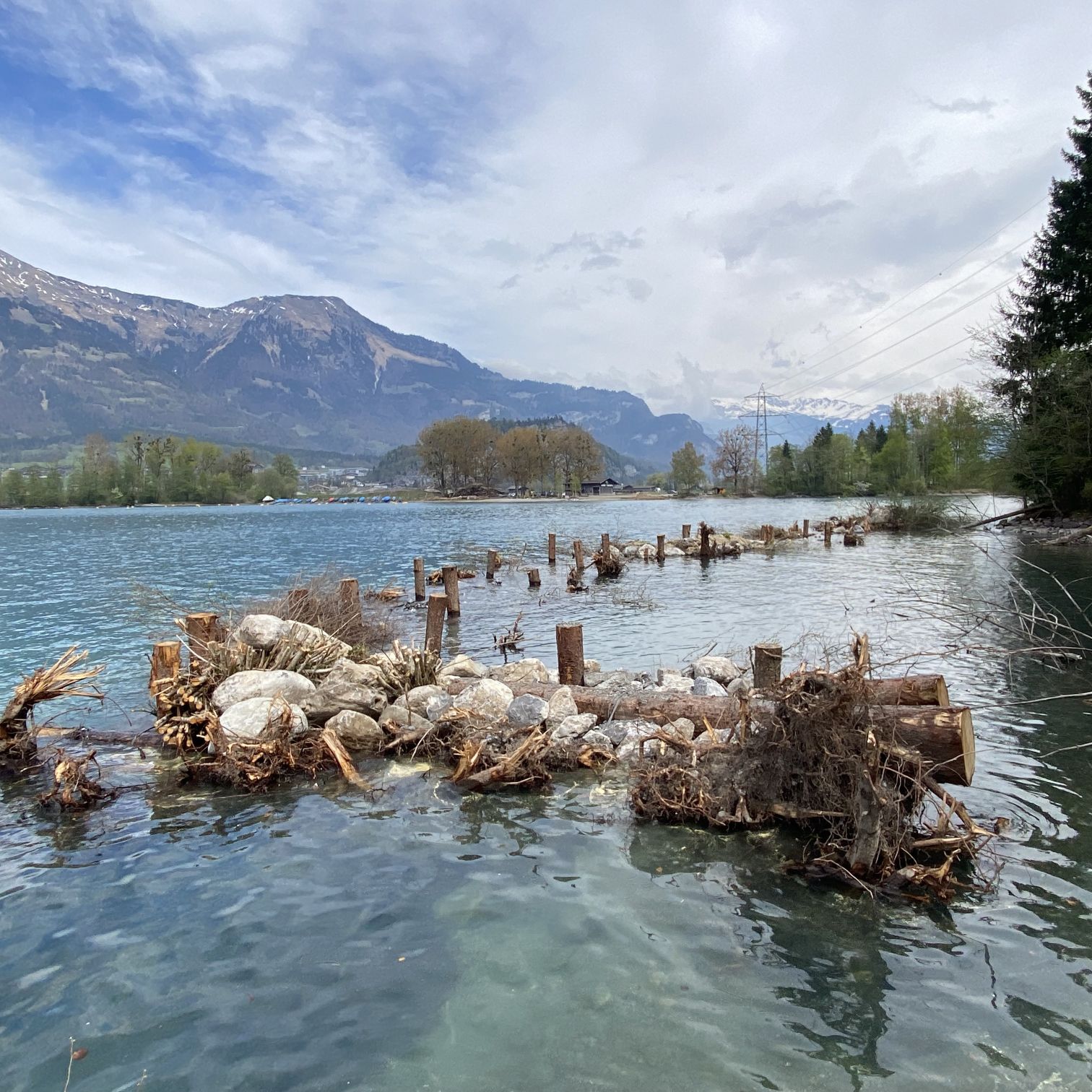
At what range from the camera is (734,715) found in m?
8.51

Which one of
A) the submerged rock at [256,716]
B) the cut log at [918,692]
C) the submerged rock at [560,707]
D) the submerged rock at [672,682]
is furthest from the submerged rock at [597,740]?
the submerged rock at [256,716]

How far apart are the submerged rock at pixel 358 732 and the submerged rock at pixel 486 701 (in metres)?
1.13

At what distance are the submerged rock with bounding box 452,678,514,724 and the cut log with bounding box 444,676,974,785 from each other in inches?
19.0

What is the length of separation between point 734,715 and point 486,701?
3.49 m

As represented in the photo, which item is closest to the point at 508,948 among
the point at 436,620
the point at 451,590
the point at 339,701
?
the point at 339,701

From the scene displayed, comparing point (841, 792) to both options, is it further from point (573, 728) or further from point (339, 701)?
point (339, 701)

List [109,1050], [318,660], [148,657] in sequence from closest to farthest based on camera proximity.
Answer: [109,1050], [318,660], [148,657]

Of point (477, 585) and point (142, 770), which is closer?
point (142, 770)

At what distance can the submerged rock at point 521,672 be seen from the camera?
1212 cm

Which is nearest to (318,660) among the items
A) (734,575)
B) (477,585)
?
(477,585)

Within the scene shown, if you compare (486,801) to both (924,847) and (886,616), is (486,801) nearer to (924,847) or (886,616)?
(924,847)

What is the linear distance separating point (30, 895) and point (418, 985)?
3.67 meters

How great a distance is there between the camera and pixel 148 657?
51.8 ft

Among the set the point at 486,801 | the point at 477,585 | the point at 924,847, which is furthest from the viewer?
the point at 477,585
